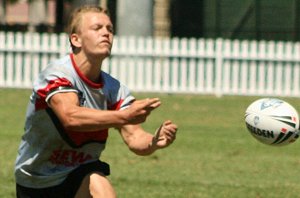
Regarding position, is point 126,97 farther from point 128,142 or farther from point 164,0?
point 164,0

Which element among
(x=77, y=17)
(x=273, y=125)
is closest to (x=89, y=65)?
(x=77, y=17)

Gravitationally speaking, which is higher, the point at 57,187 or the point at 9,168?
the point at 57,187

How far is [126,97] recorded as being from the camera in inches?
281

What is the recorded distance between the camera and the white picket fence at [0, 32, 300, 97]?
2397 centimetres

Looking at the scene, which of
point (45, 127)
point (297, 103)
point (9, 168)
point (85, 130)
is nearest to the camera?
point (85, 130)

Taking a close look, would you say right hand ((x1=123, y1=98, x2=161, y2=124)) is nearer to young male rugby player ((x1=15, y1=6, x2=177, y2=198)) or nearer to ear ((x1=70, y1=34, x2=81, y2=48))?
young male rugby player ((x1=15, y1=6, x2=177, y2=198))

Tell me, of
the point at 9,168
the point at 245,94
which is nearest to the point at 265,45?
the point at 245,94

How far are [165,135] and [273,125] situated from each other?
1.67 meters

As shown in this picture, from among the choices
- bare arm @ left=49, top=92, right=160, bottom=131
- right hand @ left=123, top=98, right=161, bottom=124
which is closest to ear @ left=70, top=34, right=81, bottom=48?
bare arm @ left=49, top=92, right=160, bottom=131

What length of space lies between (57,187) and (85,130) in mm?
611

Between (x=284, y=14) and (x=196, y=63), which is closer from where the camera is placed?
(x=196, y=63)

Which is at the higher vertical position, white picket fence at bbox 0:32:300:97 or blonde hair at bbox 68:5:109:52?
blonde hair at bbox 68:5:109:52

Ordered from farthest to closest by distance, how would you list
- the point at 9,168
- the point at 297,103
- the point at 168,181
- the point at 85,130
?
the point at 297,103 < the point at 9,168 < the point at 168,181 < the point at 85,130

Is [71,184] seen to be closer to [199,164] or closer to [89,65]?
[89,65]
